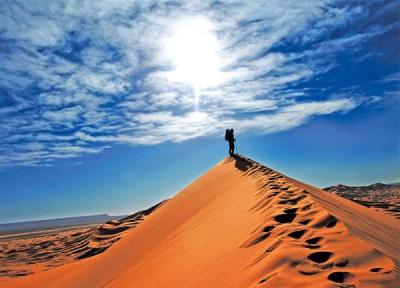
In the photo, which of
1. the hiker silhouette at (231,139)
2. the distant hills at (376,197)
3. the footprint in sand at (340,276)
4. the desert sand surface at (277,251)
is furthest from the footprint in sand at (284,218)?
the hiker silhouette at (231,139)

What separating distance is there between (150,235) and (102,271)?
1.43 m

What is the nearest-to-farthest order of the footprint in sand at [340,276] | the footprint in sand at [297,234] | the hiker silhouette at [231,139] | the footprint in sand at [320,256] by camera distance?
the footprint in sand at [340,276] → the footprint in sand at [320,256] → the footprint in sand at [297,234] → the hiker silhouette at [231,139]

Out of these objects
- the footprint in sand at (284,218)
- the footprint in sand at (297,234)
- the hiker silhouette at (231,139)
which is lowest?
the footprint in sand at (297,234)

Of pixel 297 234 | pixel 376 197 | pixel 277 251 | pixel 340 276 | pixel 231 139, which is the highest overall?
pixel 231 139

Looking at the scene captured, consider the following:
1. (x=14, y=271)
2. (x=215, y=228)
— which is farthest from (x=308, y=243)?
(x=14, y=271)

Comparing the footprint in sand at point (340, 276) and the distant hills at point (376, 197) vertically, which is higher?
the distant hills at point (376, 197)

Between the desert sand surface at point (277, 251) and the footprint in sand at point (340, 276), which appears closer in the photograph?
the footprint in sand at point (340, 276)

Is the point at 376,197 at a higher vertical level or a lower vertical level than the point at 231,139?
lower

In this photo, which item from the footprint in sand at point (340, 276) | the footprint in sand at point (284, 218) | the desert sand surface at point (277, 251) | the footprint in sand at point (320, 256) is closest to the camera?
the footprint in sand at point (340, 276)

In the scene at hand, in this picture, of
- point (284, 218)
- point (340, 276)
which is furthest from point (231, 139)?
point (340, 276)

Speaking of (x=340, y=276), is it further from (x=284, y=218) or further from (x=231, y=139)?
(x=231, y=139)

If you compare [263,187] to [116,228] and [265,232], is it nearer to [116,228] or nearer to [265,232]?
[265,232]

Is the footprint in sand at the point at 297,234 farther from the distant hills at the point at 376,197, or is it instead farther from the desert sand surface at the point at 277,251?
the distant hills at the point at 376,197

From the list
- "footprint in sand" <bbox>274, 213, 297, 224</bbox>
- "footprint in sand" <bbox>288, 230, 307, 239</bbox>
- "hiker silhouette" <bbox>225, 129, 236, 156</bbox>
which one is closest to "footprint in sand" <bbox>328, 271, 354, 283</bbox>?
"footprint in sand" <bbox>288, 230, 307, 239</bbox>
